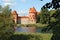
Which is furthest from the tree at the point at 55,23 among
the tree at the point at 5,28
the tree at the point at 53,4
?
the tree at the point at 5,28

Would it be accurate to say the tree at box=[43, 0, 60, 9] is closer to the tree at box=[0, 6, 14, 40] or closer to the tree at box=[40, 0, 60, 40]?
the tree at box=[40, 0, 60, 40]

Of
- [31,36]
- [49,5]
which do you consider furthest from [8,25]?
[49,5]

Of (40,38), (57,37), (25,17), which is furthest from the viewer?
(25,17)

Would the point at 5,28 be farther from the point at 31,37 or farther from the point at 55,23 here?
the point at 55,23

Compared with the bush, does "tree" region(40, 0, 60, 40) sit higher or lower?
higher

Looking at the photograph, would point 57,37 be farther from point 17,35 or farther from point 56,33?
point 17,35

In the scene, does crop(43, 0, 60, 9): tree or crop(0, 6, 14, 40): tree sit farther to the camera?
crop(0, 6, 14, 40): tree

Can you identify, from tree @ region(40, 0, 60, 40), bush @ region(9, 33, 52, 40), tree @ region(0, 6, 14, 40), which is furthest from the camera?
bush @ region(9, 33, 52, 40)

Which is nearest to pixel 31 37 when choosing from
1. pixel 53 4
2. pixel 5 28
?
pixel 5 28

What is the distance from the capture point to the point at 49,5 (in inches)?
104

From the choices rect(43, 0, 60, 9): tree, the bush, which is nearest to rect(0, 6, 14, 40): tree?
the bush

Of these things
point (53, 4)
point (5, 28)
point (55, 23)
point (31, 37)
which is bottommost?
point (31, 37)

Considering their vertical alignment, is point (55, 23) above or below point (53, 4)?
below

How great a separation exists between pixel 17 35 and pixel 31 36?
1440 millimetres
